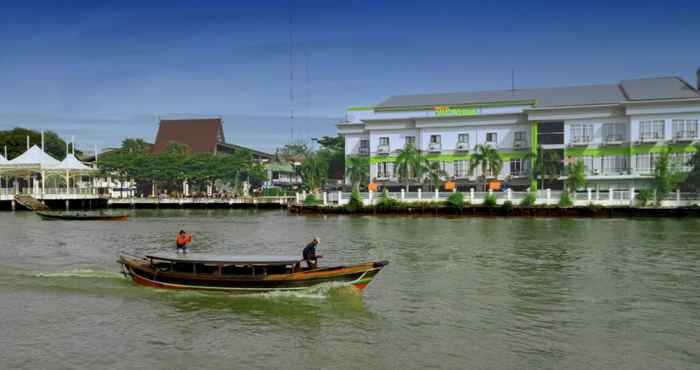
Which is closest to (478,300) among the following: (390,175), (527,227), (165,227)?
(527,227)

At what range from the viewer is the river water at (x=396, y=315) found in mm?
13555

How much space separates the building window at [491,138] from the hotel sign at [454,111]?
2809mm

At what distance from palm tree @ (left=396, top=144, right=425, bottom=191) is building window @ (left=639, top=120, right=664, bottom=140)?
74.1ft

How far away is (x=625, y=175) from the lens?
6184 centimetres

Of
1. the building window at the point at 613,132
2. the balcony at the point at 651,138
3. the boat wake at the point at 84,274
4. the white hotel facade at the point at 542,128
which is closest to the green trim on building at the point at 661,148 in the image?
the white hotel facade at the point at 542,128

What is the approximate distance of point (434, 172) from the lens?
68812 millimetres

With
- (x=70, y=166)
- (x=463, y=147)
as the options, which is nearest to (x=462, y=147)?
(x=463, y=147)

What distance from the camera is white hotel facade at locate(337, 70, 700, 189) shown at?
61188mm

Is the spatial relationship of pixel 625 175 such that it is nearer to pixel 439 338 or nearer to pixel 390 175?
pixel 390 175

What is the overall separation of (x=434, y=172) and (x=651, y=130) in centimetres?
2250

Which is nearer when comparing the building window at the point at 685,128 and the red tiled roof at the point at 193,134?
the building window at the point at 685,128

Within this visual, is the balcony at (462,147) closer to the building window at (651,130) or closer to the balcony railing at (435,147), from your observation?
the balcony railing at (435,147)

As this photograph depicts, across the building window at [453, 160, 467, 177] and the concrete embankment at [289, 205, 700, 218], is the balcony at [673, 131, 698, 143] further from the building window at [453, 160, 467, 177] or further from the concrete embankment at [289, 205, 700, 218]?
the building window at [453, 160, 467, 177]

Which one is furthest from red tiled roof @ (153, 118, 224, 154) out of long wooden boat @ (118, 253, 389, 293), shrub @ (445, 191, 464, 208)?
long wooden boat @ (118, 253, 389, 293)
